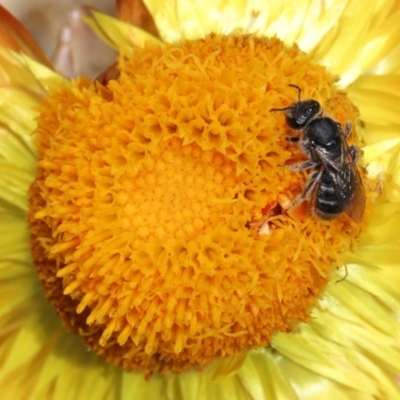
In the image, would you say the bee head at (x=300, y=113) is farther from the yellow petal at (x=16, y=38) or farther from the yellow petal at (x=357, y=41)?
the yellow petal at (x=16, y=38)

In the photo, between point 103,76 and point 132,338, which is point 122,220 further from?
point 103,76

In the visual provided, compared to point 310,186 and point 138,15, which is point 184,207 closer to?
point 310,186

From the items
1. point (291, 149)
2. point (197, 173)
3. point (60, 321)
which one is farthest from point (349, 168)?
point (60, 321)

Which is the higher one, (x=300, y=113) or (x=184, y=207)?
(x=300, y=113)

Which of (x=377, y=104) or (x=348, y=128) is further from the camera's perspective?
(x=377, y=104)

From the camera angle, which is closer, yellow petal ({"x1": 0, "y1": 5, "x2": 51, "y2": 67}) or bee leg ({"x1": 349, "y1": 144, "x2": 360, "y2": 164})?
bee leg ({"x1": 349, "y1": 144, "x2": 360, "y2": 164})

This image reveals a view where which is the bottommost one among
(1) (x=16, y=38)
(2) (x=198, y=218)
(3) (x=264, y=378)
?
(3) (x=264, y=378)

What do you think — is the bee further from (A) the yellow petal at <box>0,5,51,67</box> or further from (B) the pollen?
(A) the yellow petal at <box>0,5,51,67</box>

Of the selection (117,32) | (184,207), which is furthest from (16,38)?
(184,207)

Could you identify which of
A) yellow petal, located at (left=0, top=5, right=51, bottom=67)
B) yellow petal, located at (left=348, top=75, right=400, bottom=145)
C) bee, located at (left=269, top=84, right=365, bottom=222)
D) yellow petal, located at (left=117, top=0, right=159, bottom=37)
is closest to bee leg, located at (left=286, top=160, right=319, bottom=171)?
bee, located at (left=269, top=84, right=365, bottom=222)

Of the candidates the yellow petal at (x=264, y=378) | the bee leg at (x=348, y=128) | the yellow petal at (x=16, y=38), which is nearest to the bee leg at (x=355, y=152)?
the bee leg at (x=348, y=128)
